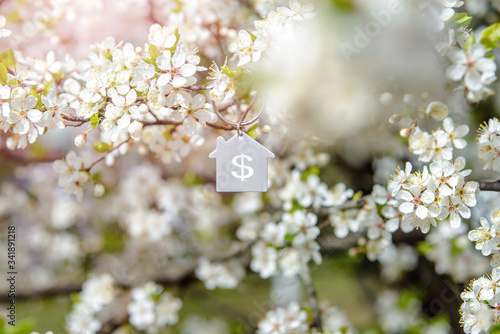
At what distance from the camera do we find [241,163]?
0.73 metres

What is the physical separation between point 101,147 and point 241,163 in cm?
32

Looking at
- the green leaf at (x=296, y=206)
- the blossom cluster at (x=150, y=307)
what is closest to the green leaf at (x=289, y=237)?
the green leaf at (x=296, y=206)

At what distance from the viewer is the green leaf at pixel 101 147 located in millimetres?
832

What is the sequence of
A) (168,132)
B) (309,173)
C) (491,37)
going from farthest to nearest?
(309,173)
(168,132)
(491,37)

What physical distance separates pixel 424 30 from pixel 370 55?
0.66ft

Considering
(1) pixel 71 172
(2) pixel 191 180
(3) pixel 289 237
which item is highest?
(1) pixel 71 172

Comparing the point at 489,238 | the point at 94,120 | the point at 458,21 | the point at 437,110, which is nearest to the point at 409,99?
the point at 437,110

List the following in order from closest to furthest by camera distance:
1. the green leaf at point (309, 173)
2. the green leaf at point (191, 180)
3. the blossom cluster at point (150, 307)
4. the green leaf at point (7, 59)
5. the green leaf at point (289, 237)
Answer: the green leaf at point (7, 59) → the green leaf at point (289, 237) → the green leaf at point (309, 173) → the blossom cluster at point (150, 307) → the green leaf at point (191, 180)

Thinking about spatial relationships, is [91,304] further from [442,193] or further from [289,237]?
[442,193]

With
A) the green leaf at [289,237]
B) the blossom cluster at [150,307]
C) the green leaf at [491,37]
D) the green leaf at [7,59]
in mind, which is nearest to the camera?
the green leaf at [491,37]

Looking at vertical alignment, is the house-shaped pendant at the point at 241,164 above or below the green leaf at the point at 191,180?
above

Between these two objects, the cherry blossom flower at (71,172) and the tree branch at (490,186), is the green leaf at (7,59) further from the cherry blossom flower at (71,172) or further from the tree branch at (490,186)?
the tree branch at (490,186)

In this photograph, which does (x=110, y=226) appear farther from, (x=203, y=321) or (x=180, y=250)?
(x=203, y=321)

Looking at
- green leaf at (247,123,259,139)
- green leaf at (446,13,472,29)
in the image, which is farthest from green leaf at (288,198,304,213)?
green leaf at (446,13,472,29)
